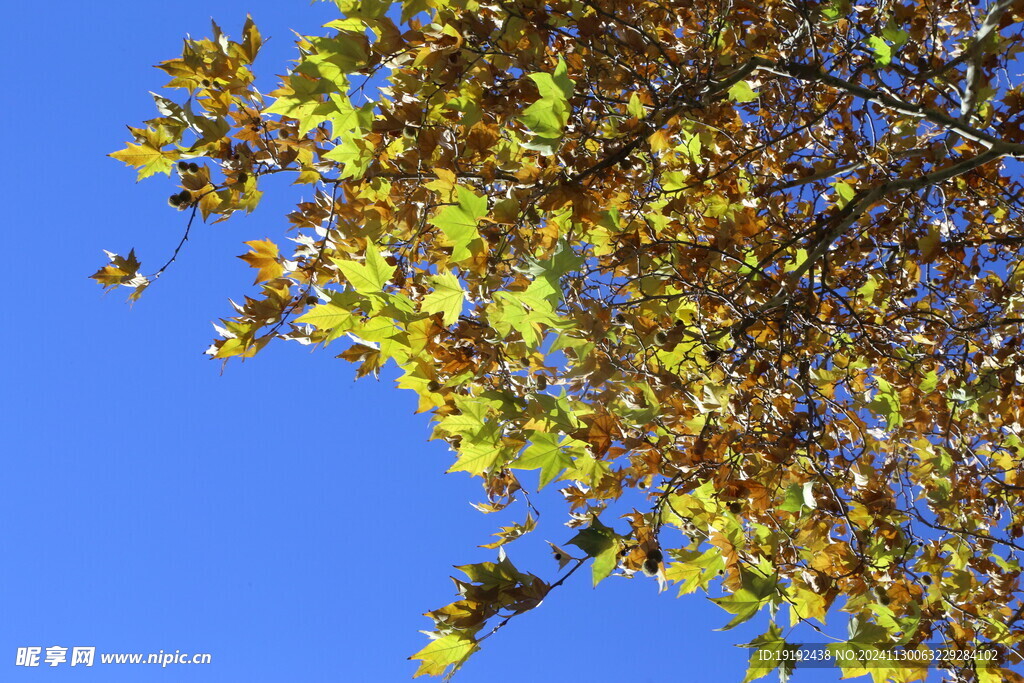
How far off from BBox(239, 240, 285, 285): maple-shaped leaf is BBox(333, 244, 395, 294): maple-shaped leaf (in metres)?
0.34

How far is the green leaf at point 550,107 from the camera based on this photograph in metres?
1.57

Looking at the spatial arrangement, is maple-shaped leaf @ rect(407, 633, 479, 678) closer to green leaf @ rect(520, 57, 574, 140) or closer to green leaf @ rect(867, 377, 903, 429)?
green leaf @ rect(520, 57, 574, 140)

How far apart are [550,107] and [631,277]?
1.03 m

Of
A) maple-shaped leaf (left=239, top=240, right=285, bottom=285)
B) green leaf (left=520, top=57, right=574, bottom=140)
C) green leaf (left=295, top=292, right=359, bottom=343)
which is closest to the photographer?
green leaf (left=520, top=57, right=574, bottom=140)

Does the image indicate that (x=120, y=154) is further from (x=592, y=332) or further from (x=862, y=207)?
(x=862, y=207)

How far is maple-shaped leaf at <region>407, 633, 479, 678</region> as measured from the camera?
1681 mm

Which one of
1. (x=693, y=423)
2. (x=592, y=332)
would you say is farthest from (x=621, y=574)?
(x=592, y=332)

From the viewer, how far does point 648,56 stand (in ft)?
7.69

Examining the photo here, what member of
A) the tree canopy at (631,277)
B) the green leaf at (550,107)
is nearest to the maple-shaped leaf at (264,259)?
the tree canopy at (631,277)

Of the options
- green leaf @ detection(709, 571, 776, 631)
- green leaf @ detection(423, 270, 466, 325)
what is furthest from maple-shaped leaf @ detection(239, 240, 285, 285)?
green leaf @ detection(709, 571, 776, 631)

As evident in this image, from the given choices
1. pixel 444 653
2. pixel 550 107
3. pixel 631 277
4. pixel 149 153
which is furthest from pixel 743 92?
pixel 444 653

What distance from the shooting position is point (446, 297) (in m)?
1.84

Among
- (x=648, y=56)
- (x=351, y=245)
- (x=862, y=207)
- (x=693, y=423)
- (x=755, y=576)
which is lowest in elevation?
(x=755, y=576)

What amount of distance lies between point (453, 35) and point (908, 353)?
98.7 inches
